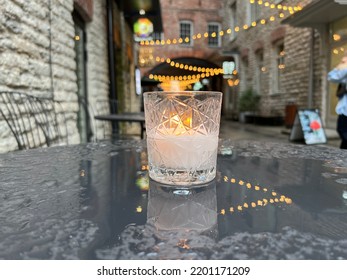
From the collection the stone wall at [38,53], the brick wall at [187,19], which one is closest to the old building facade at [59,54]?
the stone wall at [38,53]

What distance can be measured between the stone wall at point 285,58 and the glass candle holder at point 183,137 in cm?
659

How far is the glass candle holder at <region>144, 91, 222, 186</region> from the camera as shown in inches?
22.9

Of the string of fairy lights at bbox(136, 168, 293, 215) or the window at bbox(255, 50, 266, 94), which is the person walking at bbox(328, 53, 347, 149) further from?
the window at bbox(255, 50, 266, 94)

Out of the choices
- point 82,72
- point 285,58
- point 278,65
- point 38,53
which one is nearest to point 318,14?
point 285,58

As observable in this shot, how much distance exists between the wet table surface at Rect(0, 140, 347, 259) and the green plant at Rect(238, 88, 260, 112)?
31.6 feet

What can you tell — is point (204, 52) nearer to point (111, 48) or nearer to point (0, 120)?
point (111, 48)

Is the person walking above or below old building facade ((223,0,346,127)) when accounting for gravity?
below

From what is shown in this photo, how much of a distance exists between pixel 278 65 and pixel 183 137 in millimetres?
9194

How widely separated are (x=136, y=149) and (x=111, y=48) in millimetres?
4367

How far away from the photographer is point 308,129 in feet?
17.1

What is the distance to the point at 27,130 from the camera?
227cm

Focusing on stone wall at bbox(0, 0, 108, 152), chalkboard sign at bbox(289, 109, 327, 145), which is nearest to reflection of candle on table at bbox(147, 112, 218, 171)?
stone wall at bbox(0, 0, 108, 152)

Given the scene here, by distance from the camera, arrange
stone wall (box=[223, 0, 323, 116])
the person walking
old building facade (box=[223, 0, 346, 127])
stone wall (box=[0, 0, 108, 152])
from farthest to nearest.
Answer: stone wall (box=[223, 0, 323, 116]) → old building facade (box=[223, 0, 346, 127]) → the person walking → stone wall (box=[0, 0, 108, 152])

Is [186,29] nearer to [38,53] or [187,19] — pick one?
[187,19]
